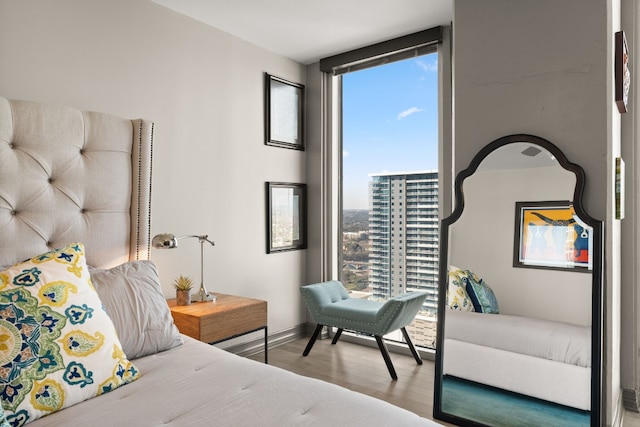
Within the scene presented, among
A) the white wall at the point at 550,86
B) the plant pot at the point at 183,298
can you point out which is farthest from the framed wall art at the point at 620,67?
the plant pot at the point at 183,298

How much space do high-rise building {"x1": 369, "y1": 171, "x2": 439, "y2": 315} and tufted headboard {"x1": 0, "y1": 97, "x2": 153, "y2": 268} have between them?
2023 millimetres

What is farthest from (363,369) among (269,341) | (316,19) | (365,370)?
(316,19)

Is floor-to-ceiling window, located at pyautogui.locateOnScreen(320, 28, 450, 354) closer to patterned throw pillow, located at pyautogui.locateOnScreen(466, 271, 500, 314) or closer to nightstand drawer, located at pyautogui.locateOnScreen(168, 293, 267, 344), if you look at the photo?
patterned throw pillow, located at pyautogui.locateOnScreen(466, 271, 500, 314)

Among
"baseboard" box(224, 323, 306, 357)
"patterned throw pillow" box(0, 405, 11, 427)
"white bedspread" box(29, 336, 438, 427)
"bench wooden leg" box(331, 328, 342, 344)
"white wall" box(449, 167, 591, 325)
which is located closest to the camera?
"patterned throw pillow" box(0, 405, 11, 427)

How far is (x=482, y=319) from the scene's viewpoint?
2359 millimetres

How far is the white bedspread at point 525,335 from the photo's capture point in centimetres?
211

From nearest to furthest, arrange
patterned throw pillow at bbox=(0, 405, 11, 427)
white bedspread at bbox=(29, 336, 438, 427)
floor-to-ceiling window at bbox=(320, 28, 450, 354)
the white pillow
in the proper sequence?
patterned throw pillow at bbox=(0, 405, 11, 427) < white bedspread at bbox=(29, 336, 438, 427) < the white pillow < floor-to-ceiling window at bbox=(320, 28, 450, 354)

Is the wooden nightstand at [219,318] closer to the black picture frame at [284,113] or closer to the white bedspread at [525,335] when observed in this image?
the white bedspread at [525,335]

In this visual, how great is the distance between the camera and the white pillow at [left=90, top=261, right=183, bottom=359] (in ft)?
6.21

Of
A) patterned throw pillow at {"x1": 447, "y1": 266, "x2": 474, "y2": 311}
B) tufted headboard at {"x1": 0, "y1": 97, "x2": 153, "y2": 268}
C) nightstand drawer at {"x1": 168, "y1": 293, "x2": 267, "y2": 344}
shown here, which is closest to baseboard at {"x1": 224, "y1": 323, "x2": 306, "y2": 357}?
nightstand drawer at {"x1": 168, "y1": 293, "x2": 267, "y2": 344}

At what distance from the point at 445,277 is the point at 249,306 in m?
1.24

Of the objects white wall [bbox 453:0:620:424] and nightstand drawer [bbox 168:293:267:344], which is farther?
nightstand drawer [bbox 168:293:267:344]

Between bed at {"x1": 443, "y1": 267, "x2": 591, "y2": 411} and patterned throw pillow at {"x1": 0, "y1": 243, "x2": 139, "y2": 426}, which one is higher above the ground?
patterned throw pillow at {"x1": 0, "y1": 243, "x2": 139, "y2": 426}

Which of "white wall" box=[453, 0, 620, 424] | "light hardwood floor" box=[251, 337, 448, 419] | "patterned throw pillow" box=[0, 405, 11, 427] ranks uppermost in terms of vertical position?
"white wall" box=[453, 0, 620, 424]
